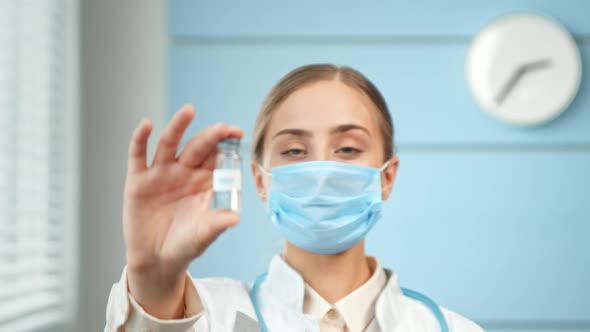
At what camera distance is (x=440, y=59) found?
6.99ft

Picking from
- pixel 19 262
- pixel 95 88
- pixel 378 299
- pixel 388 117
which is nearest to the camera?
pixel 378 299

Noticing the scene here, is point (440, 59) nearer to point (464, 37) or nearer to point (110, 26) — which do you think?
point (464, 37)

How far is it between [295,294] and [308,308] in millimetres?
38

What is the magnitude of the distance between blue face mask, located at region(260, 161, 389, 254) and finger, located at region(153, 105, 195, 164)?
0.35 m

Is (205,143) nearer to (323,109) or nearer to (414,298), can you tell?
(323,109)

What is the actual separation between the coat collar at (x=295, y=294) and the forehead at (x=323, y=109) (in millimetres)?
256

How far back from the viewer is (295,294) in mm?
1242

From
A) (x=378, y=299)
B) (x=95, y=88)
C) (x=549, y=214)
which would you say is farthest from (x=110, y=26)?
(x=549, y=214)

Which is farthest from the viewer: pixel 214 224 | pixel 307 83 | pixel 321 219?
pixel 307 83

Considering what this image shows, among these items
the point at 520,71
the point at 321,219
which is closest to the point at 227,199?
the point at 321,219

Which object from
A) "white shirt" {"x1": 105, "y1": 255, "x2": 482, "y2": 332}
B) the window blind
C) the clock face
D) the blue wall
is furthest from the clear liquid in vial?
the clock face

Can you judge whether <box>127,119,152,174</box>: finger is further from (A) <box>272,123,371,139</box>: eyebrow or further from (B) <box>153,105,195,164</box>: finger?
(A) <box>272,123,371,139</box>: eyebrow

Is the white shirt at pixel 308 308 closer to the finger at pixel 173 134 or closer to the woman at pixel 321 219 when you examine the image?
the woman at pixel 321 219

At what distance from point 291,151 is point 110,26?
3.42 ft
